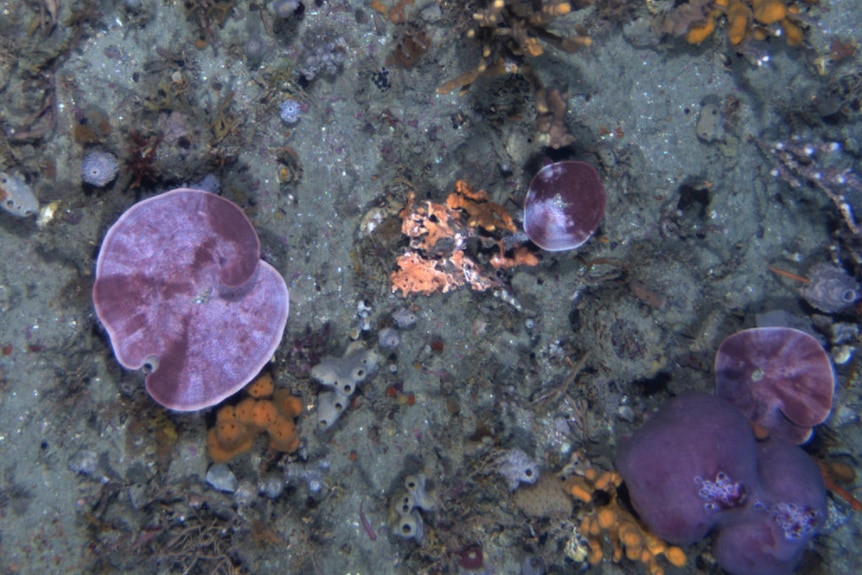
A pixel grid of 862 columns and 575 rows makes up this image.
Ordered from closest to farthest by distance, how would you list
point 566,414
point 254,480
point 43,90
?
point 43,90
point 254,480
point 566,414

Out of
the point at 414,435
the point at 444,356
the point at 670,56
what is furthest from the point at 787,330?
the point at 414,435

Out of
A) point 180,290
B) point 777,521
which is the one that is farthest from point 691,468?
point 180,290

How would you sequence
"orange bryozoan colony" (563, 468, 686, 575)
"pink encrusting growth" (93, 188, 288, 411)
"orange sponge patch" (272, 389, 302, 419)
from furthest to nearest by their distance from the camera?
"orange sponge patch" (272, 389, 302, 419) → "orange bryozoan colony" (563, 468, 686, 575) → "pink encrusting growth" (93, 188, 288, 411)

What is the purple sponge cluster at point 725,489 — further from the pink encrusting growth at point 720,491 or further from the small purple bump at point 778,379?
the small purple bump at point 778,379

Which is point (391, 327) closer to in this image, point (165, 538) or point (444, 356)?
point (444, 356)

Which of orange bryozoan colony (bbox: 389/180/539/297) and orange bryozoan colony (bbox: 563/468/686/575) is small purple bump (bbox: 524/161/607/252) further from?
orange bryozoan colony (bbox: 563/468/686/575)

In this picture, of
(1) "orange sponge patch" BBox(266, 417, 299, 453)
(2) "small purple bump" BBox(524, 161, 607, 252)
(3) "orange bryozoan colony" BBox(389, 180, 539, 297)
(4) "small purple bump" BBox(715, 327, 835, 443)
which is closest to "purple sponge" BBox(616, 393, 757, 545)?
(4) "small purple bump" BBox(715, 327, 835, 443)

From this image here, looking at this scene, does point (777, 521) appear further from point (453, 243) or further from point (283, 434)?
point (283, 434)
